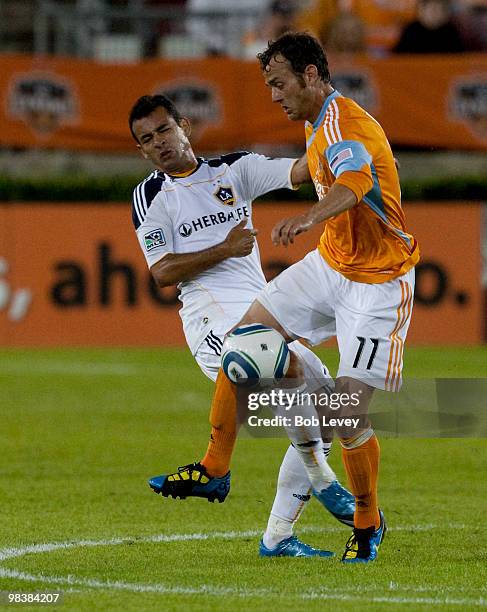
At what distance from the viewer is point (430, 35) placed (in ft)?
57.6

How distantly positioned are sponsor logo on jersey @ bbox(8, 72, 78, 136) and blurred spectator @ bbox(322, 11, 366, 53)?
3.31m

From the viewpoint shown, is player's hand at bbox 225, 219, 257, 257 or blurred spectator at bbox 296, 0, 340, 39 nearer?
player's hand at bbox 225, 219, 257, 257

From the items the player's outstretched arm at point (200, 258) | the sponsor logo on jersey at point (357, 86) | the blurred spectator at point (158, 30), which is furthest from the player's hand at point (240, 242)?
the blurred spectator at point (158, 30)

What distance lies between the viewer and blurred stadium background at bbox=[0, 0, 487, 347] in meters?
17.1

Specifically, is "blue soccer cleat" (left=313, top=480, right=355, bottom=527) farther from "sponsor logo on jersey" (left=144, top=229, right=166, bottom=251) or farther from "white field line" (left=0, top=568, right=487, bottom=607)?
"sponsor logo on jersey" (left=144, top=229, right=166, bottom=251)

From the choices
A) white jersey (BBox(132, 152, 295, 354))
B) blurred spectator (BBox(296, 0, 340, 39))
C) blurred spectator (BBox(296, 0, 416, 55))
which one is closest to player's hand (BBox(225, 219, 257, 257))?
white jersey (BBox(132, 152, 295, 354))

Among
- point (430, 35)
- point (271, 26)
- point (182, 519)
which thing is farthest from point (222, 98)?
point (182, 519)

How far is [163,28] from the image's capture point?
19.2 meters

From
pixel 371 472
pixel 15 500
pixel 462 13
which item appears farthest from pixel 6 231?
pixel 371 472

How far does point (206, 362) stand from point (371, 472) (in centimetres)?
116

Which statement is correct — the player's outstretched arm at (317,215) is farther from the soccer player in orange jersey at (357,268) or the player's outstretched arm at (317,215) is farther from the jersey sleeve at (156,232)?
the jersey sleeve at (156,232)

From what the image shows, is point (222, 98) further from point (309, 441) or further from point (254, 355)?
point (254, 355)

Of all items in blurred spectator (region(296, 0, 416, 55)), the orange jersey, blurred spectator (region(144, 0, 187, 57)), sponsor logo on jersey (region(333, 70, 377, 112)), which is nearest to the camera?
the orange jersey

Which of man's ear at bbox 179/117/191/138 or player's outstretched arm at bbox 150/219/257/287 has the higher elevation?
man's ear at bbox 179/117/191/138
